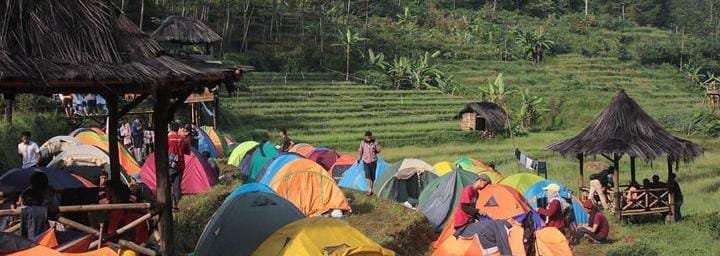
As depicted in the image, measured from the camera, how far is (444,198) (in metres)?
14.5

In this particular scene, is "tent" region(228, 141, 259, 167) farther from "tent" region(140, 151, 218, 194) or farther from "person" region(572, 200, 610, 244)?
"person" region(572, 200, 610, 244)

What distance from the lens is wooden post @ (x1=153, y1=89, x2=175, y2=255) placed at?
7.07m

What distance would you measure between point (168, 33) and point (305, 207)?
12.0 metres

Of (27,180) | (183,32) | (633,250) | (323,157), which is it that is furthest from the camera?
(183,32)

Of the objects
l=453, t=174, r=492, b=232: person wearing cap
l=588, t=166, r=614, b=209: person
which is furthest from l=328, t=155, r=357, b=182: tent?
l=453, t=174, r=492, b=232: person wearing cap

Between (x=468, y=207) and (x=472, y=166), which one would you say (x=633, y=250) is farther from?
(x=472, y=166)

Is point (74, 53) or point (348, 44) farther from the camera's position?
point (348, 44)

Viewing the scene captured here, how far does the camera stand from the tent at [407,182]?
55.3 feet

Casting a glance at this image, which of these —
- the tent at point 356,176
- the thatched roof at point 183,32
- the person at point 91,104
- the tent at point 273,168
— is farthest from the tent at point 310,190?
the thatched roof at point 183,32

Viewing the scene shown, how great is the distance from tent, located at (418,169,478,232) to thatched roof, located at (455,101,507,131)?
20244 mm

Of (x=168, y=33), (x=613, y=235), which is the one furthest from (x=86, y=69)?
(x=168, y=33)

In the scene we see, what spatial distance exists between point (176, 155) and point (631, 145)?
950cm

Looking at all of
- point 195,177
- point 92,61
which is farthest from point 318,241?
point 195,177

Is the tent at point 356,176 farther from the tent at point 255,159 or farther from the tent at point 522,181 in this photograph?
the tent at point 522,181
